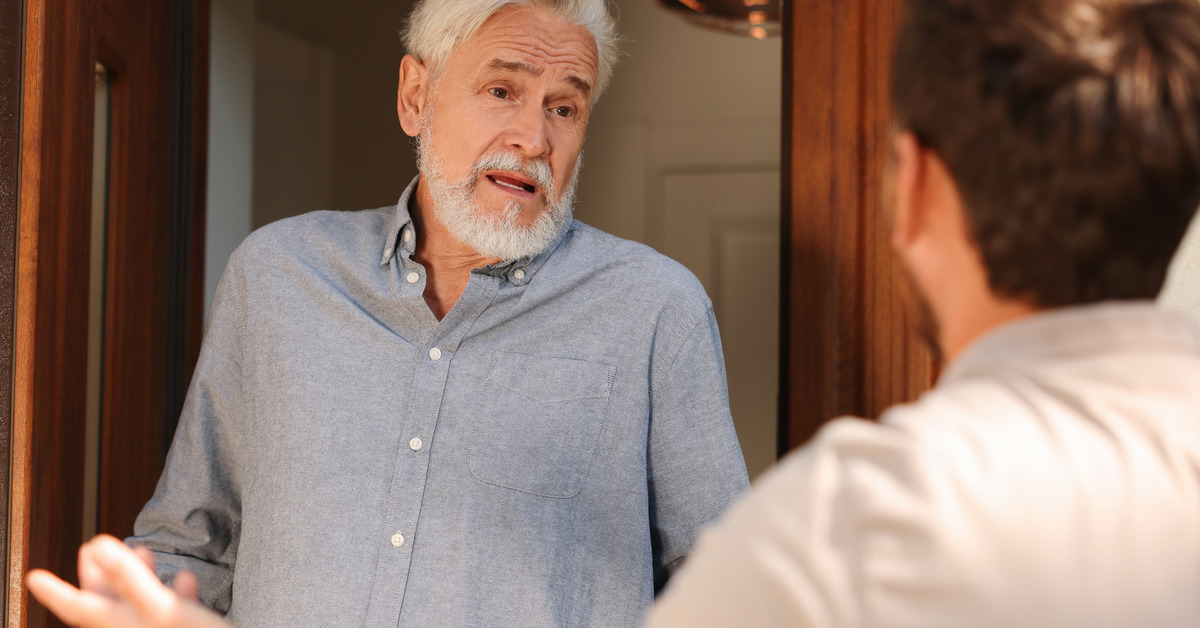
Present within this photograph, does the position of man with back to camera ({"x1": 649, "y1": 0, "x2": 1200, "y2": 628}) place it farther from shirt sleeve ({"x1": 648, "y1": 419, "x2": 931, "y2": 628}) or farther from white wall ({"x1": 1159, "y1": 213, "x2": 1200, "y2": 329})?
white wall ({"x1": 1159, "y1": 213, "x2": 1200, "y2": 329})

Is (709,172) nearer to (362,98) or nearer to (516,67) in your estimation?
(516,67)

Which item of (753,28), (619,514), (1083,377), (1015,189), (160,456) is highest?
(753,28)

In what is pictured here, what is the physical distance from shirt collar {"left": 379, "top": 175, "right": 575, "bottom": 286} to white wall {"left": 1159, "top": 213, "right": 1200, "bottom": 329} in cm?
87

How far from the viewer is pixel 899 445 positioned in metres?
0.60

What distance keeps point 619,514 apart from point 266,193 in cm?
214

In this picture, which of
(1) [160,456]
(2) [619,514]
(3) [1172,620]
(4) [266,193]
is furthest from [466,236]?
(4) [266,193]

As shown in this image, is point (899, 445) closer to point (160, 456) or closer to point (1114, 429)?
point (1114, 429)

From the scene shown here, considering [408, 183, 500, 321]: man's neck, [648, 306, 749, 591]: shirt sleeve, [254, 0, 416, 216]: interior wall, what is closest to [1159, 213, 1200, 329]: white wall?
[648, 306, 749, 591]: shirt sleeve

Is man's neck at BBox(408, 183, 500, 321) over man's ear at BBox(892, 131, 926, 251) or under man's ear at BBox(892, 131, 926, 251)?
under

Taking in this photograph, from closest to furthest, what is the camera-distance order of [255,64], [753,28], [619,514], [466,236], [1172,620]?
1. [1172,620]
2. [619,514]
3. [466,236]
4. [753,28]
5. [255,64]

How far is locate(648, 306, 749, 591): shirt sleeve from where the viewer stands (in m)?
1.56

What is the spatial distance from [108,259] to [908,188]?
1758mm

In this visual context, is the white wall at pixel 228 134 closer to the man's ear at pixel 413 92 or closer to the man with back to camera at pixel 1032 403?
the man's ear at pixel 413 92

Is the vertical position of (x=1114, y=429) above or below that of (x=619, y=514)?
above
